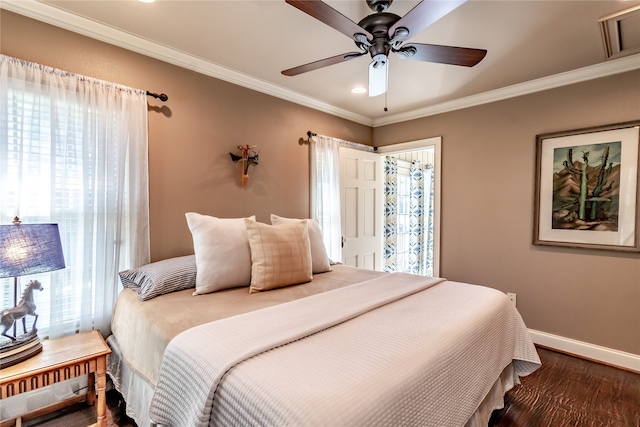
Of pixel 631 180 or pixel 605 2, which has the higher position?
pixel 605 2

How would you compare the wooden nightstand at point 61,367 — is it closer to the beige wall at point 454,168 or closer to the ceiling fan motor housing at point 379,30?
the beige wall at point 454,168

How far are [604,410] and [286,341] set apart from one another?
7.37 feet

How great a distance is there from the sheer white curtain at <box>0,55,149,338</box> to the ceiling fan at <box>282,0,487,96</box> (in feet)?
4.48

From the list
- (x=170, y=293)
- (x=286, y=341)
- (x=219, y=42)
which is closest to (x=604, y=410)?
(x=286, y=341)

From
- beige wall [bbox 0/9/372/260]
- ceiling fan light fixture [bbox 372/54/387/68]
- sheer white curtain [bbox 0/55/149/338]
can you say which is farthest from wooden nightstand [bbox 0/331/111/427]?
ceiling fan light fixture [bbox 372/54/387/68]

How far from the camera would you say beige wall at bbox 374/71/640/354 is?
250 centimetres

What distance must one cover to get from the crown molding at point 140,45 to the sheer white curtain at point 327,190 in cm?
51

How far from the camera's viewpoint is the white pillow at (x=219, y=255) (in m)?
1.87

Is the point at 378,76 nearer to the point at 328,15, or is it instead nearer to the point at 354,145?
the point at 328,15

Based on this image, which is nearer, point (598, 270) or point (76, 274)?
point (76, 274)

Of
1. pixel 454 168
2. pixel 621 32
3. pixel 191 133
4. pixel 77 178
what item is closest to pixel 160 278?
pixel 77 178

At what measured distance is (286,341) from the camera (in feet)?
3.72

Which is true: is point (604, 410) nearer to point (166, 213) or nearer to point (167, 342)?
point (167, 342)

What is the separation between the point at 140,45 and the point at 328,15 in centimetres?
158
